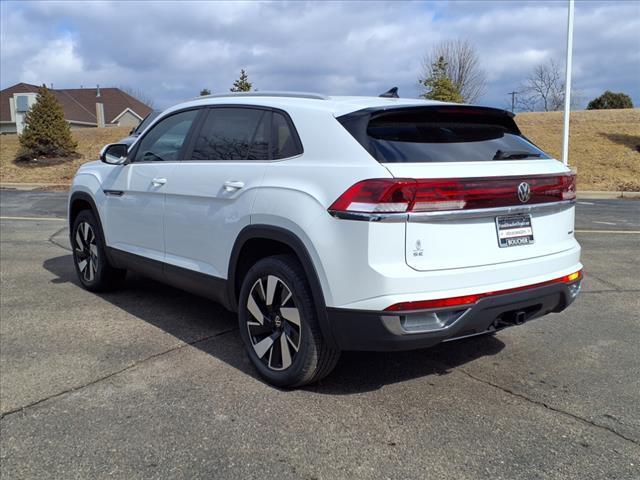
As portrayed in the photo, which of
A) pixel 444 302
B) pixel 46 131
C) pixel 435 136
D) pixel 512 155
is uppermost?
pixel 46 131

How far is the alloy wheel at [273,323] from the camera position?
11.8 feet

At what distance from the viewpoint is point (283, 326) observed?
369 cm

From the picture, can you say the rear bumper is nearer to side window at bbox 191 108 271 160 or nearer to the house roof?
side window at bbox 191 108 271 160

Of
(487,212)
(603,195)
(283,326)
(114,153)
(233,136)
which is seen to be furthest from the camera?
(603,195)

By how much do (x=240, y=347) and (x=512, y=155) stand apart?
2.37m

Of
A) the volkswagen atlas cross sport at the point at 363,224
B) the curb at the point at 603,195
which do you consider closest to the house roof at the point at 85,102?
the curb at the point at 603,195

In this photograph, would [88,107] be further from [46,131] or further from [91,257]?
[91,257]

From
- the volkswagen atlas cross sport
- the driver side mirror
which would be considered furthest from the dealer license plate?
the driver side mirror

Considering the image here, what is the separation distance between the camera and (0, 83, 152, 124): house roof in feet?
166

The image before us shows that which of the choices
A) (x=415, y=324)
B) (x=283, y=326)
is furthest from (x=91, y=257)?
(x=415, y=324)

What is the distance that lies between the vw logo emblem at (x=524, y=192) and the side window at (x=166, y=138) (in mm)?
2522

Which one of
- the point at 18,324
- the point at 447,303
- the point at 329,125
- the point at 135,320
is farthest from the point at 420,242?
the point at 18,324

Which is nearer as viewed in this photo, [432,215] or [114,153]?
[432,215]

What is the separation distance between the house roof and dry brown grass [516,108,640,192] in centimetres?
3791
